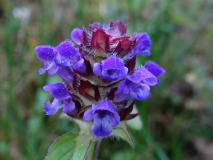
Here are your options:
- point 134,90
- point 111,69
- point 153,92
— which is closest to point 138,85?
point 134,90

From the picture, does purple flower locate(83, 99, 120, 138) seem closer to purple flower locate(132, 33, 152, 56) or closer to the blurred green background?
purple flower locate(132, 33, 152, 56)

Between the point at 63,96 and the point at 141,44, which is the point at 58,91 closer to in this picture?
the point at 63,96

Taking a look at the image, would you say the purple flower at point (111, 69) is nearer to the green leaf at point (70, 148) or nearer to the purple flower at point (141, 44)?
the purple flower at point (141, 44)

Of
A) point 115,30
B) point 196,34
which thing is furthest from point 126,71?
point 196,34

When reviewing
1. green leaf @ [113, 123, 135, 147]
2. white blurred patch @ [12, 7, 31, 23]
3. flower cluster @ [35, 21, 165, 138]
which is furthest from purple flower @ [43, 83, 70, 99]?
white blurred patch @ [12, 7, 31, 23]

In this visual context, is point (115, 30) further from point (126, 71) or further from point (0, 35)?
point (0, 35)
